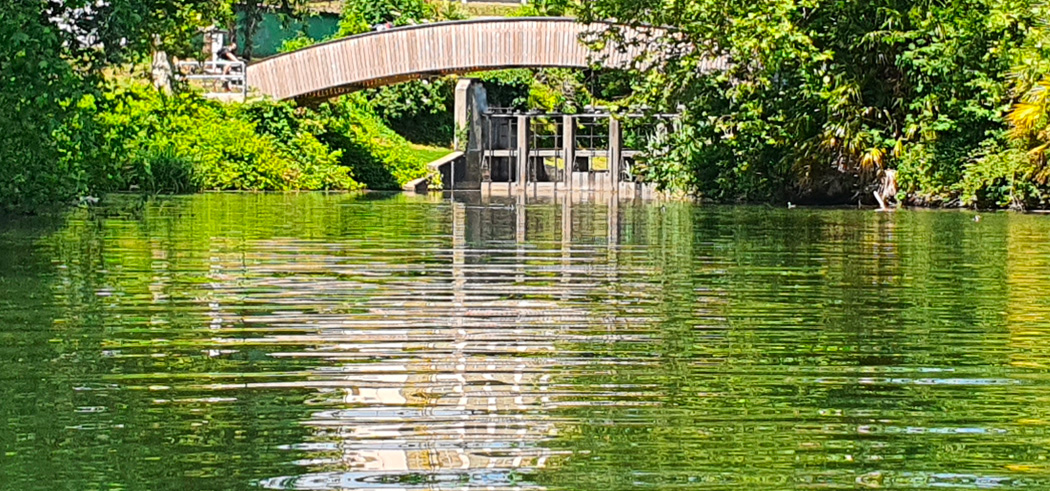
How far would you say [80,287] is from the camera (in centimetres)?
1165

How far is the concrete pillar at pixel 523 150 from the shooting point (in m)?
48.4

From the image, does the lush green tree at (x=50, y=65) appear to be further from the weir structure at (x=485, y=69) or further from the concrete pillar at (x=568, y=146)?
the concrete pillar at (x=568, y=146)

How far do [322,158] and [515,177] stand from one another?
8546 mm

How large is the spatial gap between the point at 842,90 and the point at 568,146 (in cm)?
1839

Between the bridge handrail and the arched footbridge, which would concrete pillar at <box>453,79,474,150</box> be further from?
the bridge handrail

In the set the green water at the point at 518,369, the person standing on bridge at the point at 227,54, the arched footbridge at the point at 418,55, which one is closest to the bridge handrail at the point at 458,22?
the arched footbridge at the point at 418,55

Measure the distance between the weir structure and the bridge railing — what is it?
1.50ft

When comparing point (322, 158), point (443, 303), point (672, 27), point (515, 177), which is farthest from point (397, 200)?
point (443, 303)

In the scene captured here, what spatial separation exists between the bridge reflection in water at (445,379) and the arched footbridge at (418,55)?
2769 cm

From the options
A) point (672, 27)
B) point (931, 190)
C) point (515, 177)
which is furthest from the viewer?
point (515, 177)

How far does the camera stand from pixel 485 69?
42.7m

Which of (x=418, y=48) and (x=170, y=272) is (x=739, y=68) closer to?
(x=418, y=48)

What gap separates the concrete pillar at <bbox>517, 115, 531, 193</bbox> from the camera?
159 ft

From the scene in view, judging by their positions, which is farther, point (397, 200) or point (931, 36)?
point (397, 200)
